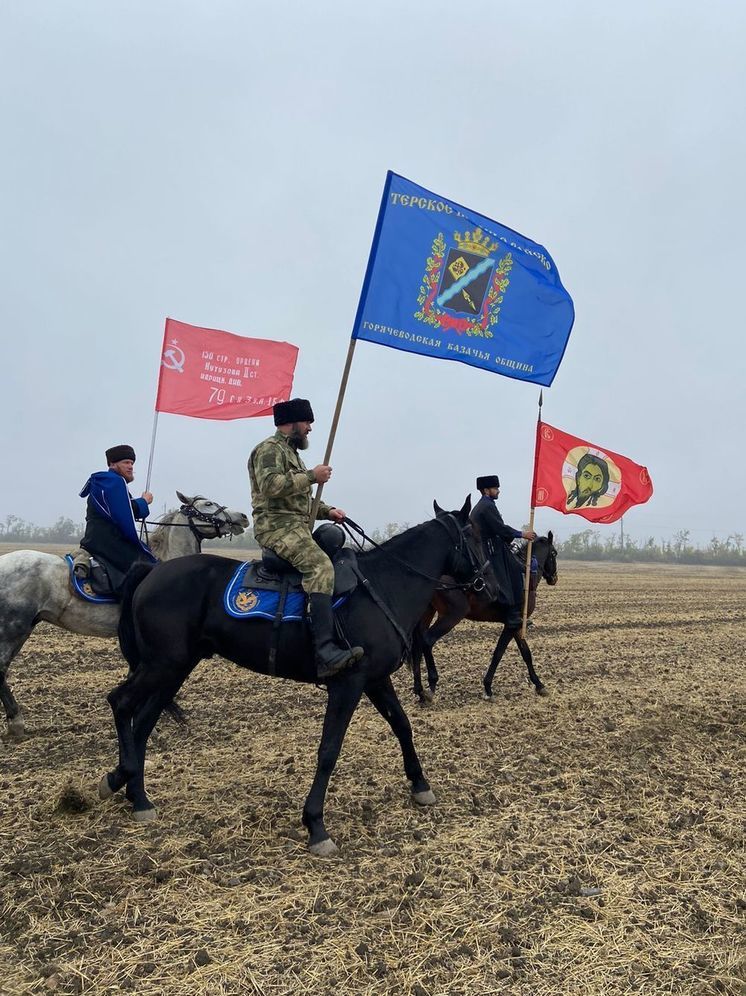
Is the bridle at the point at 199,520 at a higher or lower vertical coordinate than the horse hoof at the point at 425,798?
higher

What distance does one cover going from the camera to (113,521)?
7.17 m

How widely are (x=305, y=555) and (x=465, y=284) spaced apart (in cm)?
429

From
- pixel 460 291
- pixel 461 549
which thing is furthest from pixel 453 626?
pixel 460 291

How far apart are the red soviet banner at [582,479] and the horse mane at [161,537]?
243 inches

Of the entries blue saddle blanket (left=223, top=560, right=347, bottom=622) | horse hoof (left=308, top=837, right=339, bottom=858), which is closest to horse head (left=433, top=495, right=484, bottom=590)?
blue saddle blanket (left=223, top=560, right=347, bottom=622)

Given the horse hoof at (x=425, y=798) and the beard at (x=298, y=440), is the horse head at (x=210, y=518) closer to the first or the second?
the beard at (x=298, y=440)

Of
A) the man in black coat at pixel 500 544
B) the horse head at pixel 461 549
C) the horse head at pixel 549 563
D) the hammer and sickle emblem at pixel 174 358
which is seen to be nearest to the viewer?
the horse head at pixel 461 549

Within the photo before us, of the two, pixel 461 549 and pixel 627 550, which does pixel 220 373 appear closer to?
pixel 461 549

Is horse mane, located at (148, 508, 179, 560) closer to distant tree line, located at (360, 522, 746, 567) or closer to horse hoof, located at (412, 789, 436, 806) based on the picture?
horse hoof, located at (412, 789, 436, 806)

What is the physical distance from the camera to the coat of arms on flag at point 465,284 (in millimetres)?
7379

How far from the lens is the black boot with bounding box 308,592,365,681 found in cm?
488

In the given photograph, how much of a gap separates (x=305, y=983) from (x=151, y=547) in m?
6.34

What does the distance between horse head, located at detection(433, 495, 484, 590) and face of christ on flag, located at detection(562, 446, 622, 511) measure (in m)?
6.52

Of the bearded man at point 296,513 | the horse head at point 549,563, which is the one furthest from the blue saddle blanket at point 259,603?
the horse head at point 549,563
